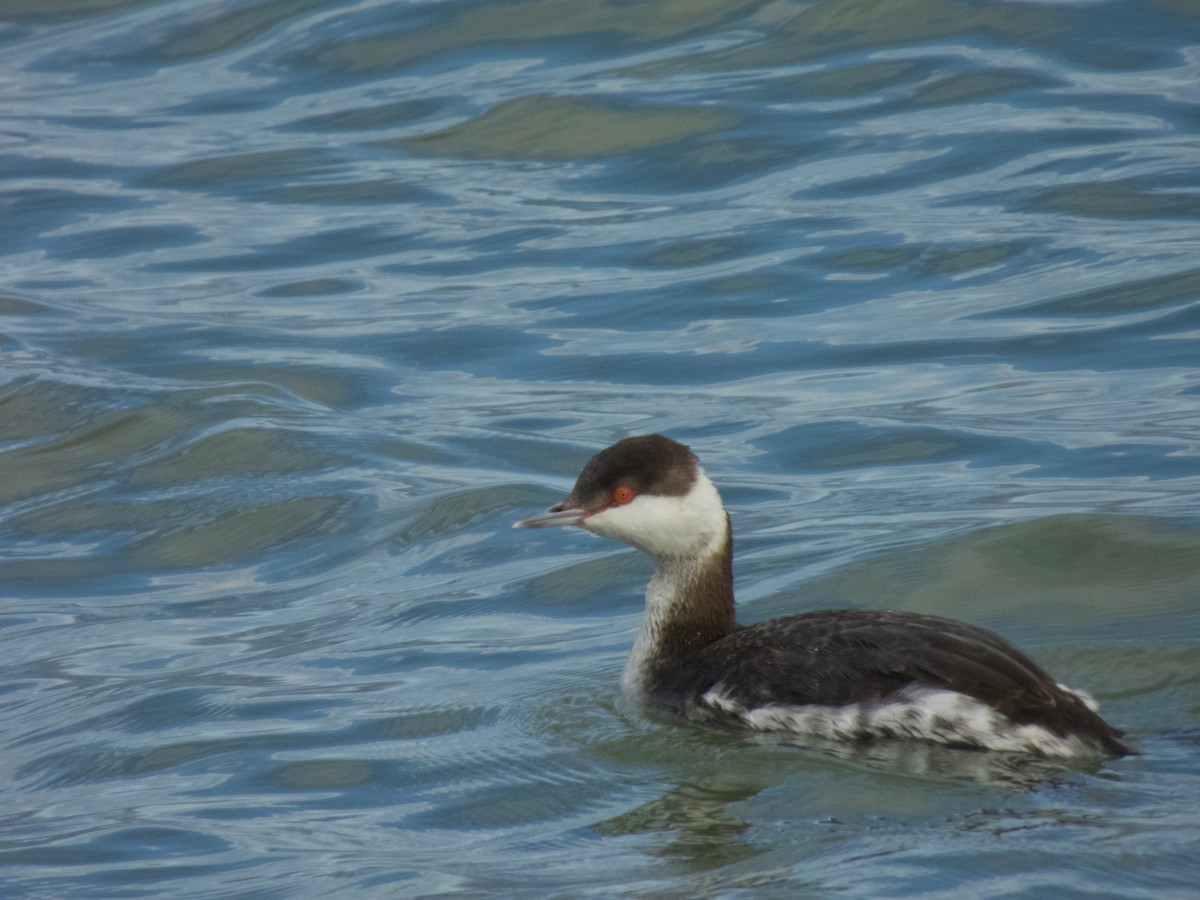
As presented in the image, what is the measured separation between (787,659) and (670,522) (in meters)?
0.88

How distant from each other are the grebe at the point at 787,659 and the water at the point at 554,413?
11 cm

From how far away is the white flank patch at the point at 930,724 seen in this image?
586 cm

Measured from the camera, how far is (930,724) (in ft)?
19.6

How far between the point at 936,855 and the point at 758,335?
7.38 metres

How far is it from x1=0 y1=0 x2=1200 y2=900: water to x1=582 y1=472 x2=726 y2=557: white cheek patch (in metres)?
0.62

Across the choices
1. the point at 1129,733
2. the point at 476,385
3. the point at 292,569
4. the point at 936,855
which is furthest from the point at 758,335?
the point at 936,855

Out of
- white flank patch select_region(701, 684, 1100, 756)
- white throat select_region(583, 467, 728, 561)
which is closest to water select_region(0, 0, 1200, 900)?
white flank patch select_region(701, 684, 1100, 756)

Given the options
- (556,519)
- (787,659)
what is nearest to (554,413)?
(556,519)

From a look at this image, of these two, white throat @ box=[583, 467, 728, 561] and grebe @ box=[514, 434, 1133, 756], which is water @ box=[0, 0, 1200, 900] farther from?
white throat @ box=[583, 467, 728, 561]

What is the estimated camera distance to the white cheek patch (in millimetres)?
7035

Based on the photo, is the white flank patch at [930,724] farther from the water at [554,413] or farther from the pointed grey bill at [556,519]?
the pointed grey bill at [556,519]

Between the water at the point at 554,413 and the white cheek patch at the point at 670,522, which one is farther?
the white cheek patch at the point at 670,522

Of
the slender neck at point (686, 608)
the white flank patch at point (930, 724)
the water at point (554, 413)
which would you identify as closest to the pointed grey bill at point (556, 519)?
the slender neck at point (686, 608)

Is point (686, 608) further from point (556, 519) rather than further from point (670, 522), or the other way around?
point (556, 519)
